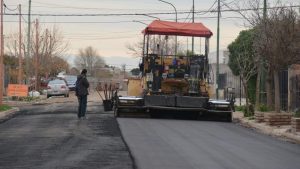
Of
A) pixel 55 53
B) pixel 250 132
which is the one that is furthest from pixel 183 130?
pixel 55 53

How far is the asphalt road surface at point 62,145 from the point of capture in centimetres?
1137

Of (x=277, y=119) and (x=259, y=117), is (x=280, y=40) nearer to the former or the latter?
(x=277, y=119)

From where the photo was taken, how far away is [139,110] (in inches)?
950

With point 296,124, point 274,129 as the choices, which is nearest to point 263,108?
point 274,129

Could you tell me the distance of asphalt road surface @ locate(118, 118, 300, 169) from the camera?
11852mm

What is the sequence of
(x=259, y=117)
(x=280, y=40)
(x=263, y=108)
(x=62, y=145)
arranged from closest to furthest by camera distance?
(x=62, y=145) < (x=280, y=40) < (x=259, y=117) < (x=263, y=108)

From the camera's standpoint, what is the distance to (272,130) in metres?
19.9

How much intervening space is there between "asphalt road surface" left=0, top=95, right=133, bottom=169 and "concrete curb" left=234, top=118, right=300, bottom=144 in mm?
4719

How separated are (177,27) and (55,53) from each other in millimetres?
47305

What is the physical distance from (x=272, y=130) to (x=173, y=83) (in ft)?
20.3

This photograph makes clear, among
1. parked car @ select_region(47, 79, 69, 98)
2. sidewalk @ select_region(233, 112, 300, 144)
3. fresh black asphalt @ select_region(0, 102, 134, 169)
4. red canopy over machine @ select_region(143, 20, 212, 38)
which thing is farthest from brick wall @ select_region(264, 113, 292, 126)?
parked car @ select_region(47, 79, 69, 98)

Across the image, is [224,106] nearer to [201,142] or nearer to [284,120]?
[284,120]

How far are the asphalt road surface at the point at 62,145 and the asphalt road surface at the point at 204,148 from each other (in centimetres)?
43

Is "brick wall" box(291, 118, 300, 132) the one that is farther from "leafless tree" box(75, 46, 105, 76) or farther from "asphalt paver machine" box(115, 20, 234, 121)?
"leafless tree" box(75, 46, 105, 76)
